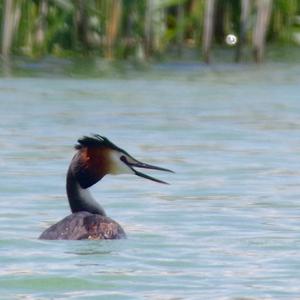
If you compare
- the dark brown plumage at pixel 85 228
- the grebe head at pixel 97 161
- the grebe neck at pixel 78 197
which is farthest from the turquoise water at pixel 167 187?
the grebe head at pixel 97 161

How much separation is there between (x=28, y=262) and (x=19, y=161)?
445cm

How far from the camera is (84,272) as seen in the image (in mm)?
7734

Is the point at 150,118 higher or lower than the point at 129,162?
lower

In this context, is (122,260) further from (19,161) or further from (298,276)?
(19,161)

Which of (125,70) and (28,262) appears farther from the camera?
(125,70)

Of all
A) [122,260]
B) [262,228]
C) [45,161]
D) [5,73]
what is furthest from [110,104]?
[122,260]

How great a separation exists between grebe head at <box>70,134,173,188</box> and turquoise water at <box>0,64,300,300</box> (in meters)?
0.37

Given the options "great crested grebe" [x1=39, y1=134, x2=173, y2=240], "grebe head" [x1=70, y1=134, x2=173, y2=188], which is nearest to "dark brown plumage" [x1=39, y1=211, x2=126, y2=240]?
"great crested grebe" [x1=39, y1=134, x2=173, y2=240]

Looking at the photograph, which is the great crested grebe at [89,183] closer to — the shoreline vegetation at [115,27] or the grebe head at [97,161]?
the grebe head at [97,161]

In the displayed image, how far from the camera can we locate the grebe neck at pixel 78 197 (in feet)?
27.4

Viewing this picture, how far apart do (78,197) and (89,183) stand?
98 mm

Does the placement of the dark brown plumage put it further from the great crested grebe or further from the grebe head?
the grebe head

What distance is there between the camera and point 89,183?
27.5 ft

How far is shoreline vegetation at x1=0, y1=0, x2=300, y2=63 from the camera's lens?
18.2 m
